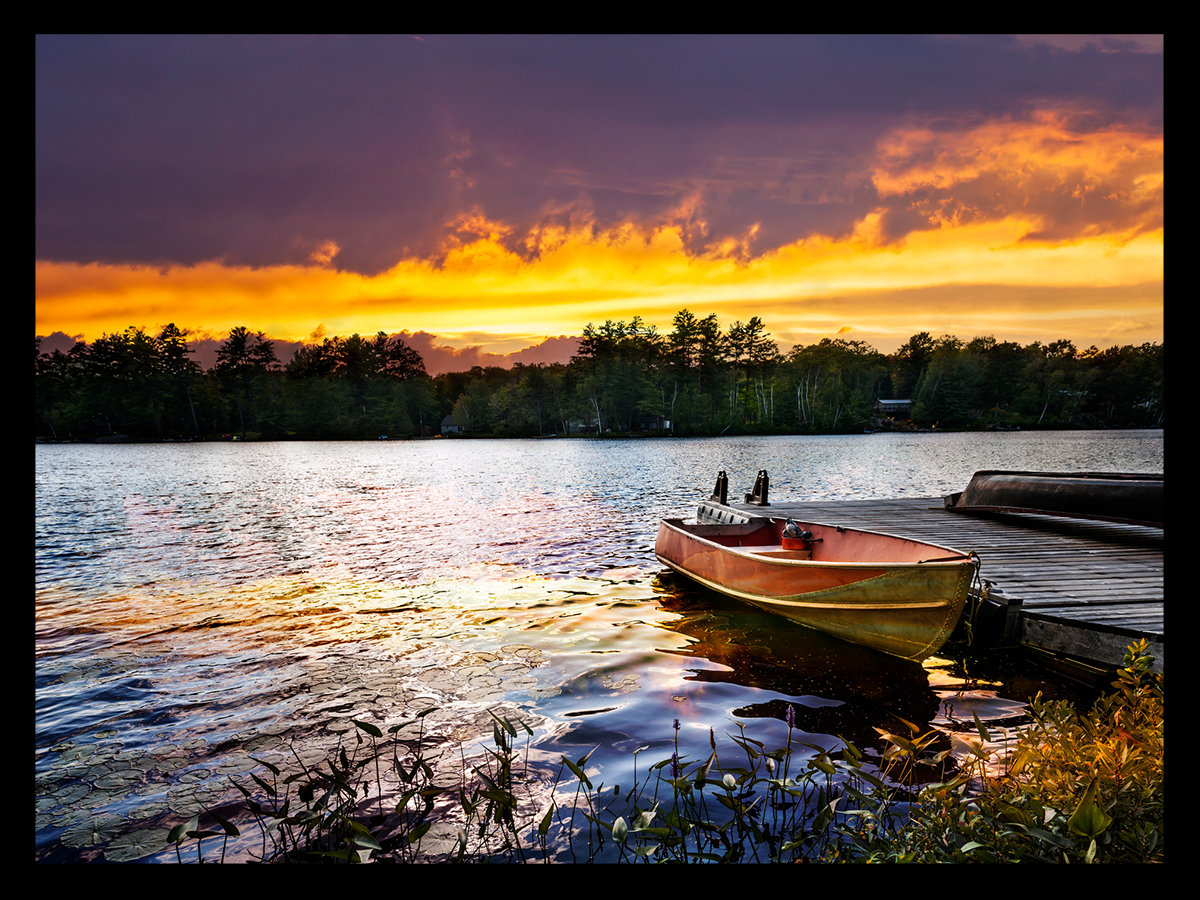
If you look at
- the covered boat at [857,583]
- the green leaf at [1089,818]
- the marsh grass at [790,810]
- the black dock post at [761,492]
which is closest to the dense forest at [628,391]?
the black dock post at [761,492]

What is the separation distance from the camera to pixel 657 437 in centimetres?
10988

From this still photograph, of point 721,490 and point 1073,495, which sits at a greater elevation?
point 1073,495

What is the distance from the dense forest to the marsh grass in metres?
108

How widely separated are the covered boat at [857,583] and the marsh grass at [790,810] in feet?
6.06

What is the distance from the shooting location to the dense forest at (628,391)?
114 meters

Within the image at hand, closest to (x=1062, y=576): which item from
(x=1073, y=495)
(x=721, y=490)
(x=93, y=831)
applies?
(x=1073, y=495)

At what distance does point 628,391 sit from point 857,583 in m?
107

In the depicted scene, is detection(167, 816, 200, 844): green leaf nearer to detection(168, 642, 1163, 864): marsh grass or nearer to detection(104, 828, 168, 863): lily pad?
detection(168, 642, 1163, 864): marsh grass

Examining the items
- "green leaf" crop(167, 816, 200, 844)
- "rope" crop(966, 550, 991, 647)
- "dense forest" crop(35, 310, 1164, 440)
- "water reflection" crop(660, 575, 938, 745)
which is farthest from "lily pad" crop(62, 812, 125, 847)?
"dense forest" crop(35, 310, 1164, 440)

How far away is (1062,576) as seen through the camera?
9250 millimetres

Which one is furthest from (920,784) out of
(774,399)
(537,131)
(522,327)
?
(774,399)

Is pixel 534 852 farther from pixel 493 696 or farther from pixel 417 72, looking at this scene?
pixel 417 72

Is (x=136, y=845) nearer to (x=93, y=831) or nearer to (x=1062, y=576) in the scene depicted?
(x=93, y=831)

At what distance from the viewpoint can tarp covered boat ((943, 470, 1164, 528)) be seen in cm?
1187
